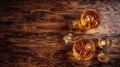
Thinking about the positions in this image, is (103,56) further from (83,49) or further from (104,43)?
(83,49)

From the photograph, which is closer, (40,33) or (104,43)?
(104,43)

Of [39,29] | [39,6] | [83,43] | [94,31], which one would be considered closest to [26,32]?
[39,29]

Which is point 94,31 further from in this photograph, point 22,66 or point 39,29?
point 22,66

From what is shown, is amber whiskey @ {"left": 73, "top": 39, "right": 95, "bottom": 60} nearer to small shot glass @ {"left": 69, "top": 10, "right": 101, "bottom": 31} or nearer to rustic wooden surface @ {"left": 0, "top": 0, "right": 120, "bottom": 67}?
rustic wooden surface @ {"left": 0, "top": 0, "right": 120, "bottom": 67}

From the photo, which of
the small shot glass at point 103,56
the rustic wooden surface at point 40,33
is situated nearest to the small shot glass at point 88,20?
the rustic wooden surface at point 40,33

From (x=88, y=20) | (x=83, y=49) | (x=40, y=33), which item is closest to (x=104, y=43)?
(x=83, y=49)

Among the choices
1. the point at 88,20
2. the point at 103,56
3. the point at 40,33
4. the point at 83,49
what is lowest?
the point at 103,56
